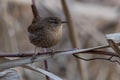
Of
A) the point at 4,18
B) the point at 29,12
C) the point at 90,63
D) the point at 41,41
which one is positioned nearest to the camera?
the point at 41,41

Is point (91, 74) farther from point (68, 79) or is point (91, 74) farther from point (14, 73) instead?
point (14, 73)

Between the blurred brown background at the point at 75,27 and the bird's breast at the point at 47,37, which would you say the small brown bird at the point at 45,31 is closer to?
the bird's breast at the point at 47,37

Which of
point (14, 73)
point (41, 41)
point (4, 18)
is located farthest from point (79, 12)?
point (14, 73)

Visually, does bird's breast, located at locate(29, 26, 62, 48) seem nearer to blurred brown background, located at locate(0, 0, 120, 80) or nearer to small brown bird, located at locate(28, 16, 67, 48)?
small brown bird, located at locate(28, 16, 67, 48)

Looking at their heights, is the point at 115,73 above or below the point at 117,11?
below

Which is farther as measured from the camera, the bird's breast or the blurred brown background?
the blurred brown background

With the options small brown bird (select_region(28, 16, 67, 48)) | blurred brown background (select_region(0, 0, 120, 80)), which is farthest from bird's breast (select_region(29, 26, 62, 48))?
blurred brown background (select_region(0, 0, 120, 80))

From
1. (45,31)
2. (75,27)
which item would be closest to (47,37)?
(45,31)
